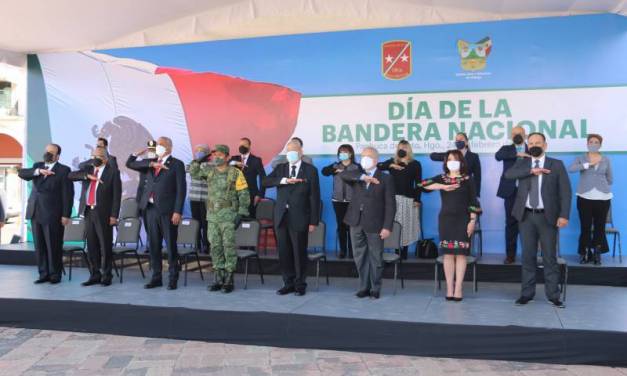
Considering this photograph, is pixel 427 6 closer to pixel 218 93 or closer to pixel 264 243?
pixel 218 93

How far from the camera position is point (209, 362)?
4.02 m

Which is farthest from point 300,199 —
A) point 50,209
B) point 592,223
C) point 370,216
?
point 592,223

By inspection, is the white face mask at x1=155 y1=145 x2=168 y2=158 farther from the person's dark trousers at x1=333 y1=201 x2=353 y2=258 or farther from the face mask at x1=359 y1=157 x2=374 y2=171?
the person's dark trousers at x1=333 y1=201 x2=353 y2=258

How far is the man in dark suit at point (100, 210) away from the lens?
5820 mm

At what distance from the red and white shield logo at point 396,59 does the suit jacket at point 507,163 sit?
5.71ft

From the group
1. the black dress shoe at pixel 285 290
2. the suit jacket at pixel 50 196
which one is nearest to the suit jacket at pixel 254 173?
the black dress shoe at pixel 285 290

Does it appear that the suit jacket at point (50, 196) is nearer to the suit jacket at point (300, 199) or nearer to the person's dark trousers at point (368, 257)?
the suit jacket at point (300, 199)

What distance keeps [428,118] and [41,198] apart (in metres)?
4.74

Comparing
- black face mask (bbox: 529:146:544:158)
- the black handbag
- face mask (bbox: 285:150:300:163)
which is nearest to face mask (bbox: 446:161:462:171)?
black face mask (bbox: 529:146:544:158)

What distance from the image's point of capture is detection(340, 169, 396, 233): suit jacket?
514cm

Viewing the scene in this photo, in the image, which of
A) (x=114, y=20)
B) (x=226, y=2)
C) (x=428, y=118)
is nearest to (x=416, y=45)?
(x=428, y=118)

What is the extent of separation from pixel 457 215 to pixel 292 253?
165 centimetres

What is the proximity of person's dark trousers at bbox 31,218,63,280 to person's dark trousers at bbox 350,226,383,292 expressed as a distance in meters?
3.27

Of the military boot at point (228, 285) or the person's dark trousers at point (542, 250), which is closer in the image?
the person's dark trousers at point (542, 250)
